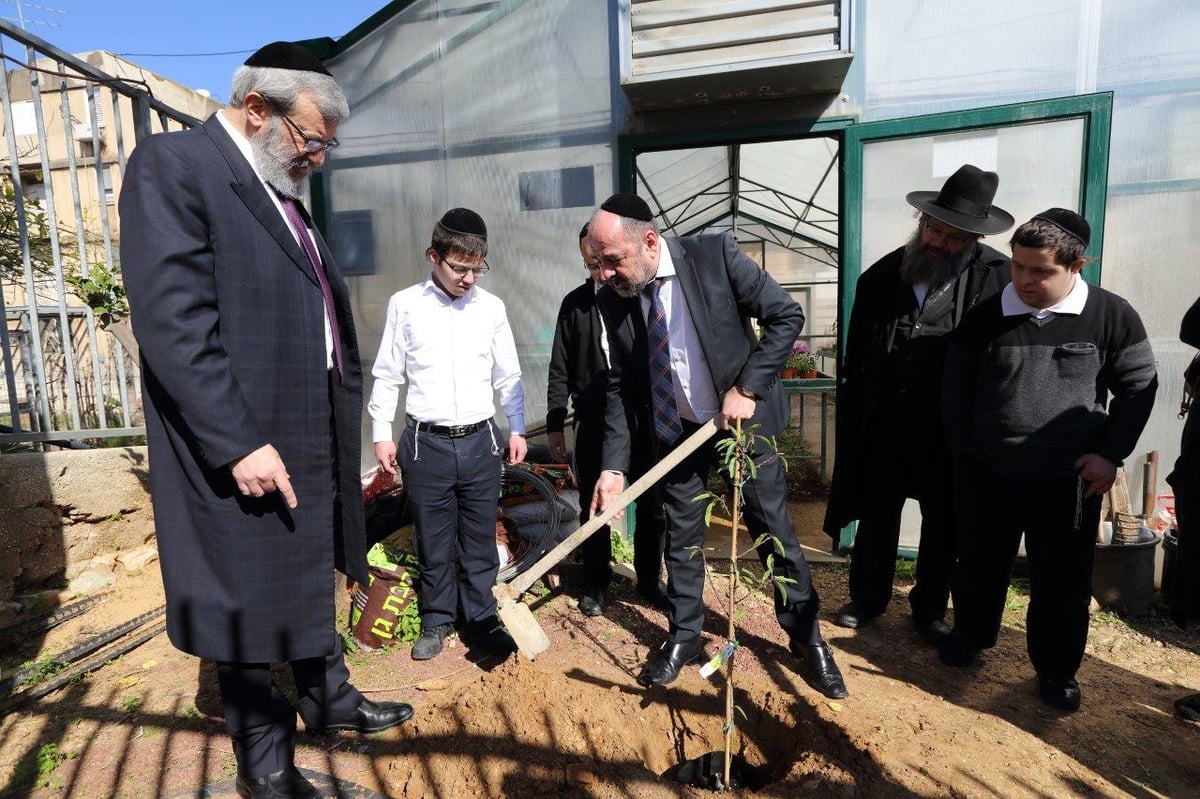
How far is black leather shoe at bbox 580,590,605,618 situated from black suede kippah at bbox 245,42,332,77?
297 centimetres

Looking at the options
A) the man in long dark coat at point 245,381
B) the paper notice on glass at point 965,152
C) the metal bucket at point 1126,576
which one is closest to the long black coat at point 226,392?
the man in long dark coat at point 245,381

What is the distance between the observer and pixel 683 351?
287cm

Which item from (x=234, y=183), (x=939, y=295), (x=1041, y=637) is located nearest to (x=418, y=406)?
(x=234, y=183)

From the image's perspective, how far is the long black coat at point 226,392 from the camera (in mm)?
1792

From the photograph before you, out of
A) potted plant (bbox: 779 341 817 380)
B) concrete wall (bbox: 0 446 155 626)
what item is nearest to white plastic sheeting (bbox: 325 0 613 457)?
concrete wall (bbox: 0 446 155 626)

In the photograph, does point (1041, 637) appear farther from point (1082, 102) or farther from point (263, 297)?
point (263, 297)

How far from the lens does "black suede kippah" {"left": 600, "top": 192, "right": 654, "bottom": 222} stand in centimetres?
267

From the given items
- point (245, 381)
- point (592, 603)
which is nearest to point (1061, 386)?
point (592, 603)

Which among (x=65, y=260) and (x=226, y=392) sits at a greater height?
(x=65, y=260)

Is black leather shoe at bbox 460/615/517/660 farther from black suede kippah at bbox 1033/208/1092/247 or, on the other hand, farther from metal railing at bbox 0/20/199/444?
black suede kippah at bbox 1033/208/1092/247

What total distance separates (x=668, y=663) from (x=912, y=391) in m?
1.71

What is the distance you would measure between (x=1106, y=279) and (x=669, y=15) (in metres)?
2.92

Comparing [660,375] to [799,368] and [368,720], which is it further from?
[799,368]

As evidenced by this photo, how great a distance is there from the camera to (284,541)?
2061 mm
